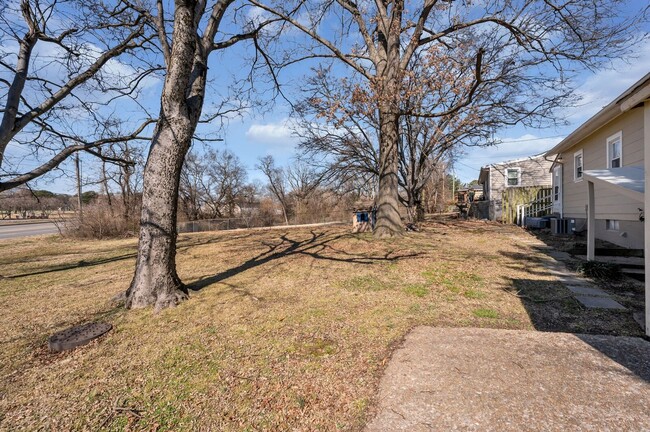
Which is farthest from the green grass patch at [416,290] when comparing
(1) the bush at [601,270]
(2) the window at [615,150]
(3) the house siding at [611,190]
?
(2) the window at [615,150]

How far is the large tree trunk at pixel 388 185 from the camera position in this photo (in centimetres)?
874

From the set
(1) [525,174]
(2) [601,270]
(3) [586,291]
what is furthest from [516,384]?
(1) [525,174]

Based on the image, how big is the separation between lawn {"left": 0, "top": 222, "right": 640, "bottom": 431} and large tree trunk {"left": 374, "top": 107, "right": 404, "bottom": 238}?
2.37 metres

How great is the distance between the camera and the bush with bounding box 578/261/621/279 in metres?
5.11

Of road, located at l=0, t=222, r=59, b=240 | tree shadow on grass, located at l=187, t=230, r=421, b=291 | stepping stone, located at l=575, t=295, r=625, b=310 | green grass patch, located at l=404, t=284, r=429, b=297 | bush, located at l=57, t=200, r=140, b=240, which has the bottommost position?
stepping stone, located at l=575, t=295, r=625, b=310

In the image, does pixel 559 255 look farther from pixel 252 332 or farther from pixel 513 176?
pixel 513 176

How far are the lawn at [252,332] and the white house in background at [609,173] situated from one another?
5.68ft

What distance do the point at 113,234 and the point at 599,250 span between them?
61.6 feet

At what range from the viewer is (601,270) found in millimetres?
5164

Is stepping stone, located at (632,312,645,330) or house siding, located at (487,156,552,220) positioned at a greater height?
house siding, located at (487,156,552,220)

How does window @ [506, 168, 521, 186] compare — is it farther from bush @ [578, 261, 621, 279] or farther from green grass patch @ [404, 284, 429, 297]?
green grass patch @ [404, 284, 429, 297]

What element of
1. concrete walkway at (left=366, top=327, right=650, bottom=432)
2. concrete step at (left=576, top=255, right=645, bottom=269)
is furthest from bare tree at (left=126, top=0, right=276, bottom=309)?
concrete step at (left=576, top=255, right=645, bottom=269)

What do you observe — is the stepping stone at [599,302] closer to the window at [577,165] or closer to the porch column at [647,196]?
the porch column at [647,196]

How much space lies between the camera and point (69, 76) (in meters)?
6.68
